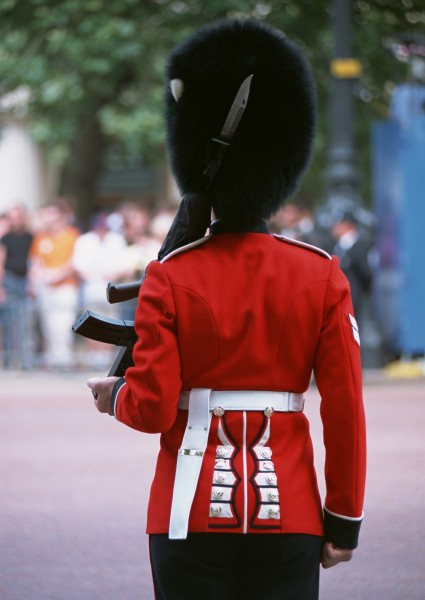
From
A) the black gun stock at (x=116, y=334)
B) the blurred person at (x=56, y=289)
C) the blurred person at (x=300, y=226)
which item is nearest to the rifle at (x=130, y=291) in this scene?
the black gun stock at (x=116, y=334)

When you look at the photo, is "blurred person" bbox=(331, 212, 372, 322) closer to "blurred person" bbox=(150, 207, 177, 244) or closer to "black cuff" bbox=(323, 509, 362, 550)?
"blurred person" bbox=(150, 207, 177, 244)

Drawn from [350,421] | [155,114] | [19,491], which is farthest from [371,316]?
[350,421]

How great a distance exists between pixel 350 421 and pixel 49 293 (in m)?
12.2

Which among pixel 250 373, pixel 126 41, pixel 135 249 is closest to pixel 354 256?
pixel 135 249

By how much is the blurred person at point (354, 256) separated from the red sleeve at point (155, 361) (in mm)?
10580

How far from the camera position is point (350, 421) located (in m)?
3.08

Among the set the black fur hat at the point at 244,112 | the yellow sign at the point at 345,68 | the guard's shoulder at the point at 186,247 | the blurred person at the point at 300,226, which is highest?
the black fur hat at the point at 244,112

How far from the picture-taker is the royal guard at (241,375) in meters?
3.02

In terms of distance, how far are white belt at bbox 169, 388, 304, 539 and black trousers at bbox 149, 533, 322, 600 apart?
0.07m

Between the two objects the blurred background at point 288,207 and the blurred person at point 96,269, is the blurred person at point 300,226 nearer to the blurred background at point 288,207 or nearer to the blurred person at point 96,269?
the blurred background at point 288,207

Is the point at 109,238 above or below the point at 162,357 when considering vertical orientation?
below

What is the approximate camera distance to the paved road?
227 inches

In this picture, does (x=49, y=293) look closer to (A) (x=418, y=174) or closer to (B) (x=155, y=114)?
(A) (x=418, y=174)

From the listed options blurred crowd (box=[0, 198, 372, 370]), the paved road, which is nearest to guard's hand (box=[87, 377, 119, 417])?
the paved road
